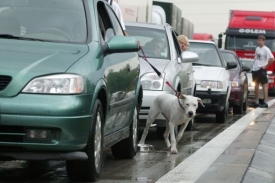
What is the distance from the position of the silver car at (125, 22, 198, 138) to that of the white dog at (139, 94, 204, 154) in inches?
16.3

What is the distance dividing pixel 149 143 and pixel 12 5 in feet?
14.4

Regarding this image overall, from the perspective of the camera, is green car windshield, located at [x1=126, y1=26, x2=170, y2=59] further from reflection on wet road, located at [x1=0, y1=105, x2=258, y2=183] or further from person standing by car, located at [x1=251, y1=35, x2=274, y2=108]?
person standing by car, located at [x1=251, y1=35, x2=274, y2=108]

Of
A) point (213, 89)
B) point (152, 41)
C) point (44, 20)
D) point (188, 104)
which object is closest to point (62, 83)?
point (44, 20)

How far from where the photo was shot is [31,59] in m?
7.37

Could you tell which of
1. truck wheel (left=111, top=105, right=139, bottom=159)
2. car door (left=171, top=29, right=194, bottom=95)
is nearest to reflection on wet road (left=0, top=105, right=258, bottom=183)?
truck wheel (left=111, top=105, right=139, bottom=159)

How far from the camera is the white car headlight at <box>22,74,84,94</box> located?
23.4ft

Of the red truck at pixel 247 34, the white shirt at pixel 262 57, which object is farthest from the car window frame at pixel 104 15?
the red truck at pixel 247 34

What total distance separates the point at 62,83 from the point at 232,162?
2400 millimetres

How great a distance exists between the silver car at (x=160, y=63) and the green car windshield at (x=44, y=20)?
13.2 feet

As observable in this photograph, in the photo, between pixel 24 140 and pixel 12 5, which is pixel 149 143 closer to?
pixel 12 5

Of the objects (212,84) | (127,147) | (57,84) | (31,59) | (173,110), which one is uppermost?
(31,59)

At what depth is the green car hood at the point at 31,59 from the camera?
281 inches

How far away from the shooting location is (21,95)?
23.2 ft

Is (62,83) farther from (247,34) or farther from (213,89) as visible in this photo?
(247,34)
